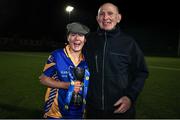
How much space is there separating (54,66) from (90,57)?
1.41 feet

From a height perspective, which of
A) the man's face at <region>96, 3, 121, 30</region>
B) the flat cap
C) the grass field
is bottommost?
the grass field

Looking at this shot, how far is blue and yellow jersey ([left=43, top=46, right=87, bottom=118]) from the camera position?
3.09 meters

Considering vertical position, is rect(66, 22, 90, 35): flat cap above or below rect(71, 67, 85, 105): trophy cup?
above

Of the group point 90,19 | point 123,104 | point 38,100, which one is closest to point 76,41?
point 123,104

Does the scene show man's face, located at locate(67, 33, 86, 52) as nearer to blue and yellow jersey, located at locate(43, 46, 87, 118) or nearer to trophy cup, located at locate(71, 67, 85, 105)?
blue and yellow jersey, located at locate(43, 46, 87, 118)

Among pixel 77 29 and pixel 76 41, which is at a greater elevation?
pixel 77 29

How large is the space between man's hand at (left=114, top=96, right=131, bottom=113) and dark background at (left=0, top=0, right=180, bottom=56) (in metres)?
46.0

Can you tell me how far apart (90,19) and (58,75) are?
5646 cm

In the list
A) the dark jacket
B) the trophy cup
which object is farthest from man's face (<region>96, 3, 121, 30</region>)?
the trophy cup

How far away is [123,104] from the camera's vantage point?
3234 mm

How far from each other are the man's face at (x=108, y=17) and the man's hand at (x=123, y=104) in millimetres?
780

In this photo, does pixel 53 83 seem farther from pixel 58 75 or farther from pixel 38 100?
pixel 38 100

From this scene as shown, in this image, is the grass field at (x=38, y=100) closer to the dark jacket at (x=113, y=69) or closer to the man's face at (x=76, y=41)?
the dark jacket at (x=113, y=69)

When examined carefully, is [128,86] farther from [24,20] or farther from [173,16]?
[24,20]
